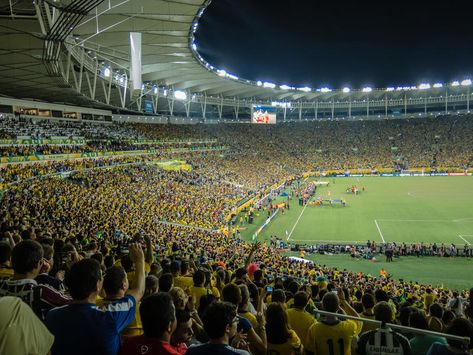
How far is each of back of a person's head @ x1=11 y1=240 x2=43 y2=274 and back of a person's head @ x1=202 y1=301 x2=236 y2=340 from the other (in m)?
1.61

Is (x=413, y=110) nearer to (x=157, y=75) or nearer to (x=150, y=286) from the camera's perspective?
(x=157, y=75)

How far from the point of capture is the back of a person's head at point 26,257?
11.4 feet

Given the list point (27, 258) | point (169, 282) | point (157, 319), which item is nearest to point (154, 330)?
point (157, 319)

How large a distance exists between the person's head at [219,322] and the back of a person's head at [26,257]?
1.61 metres

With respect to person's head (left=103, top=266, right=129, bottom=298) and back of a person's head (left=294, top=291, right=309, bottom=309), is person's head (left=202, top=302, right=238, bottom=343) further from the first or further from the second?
back of a person's head (left=294, top=291, right=309, bottom=309)

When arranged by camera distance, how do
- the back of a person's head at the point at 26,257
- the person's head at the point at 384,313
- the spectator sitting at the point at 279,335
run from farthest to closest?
the person's head at the point at 384,313, the spectator sitting at the point at 279,335, the back of a person's head at the point at 26,257

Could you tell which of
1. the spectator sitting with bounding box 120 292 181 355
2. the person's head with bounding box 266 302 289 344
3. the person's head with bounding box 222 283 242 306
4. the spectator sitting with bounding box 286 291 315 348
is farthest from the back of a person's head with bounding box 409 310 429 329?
the spectator sitting with bounding box 120 292 181 355

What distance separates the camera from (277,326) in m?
4.07

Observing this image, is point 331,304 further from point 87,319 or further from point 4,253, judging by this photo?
point 4,253

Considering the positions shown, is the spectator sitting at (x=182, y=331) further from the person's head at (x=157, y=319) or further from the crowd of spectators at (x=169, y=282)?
the person's head at (x=157, y=319)

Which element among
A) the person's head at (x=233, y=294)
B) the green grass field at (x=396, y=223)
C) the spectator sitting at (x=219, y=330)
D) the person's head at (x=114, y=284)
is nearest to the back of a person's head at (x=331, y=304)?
the person's head at (x=233, y=294)

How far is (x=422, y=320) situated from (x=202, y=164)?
51801mm

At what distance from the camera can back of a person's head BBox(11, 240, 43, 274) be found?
3465 mm

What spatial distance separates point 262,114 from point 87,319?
68858 millimetres
